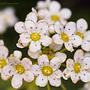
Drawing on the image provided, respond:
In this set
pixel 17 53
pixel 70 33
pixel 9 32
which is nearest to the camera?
pixel 17 53

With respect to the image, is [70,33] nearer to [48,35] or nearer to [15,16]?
[48,35]

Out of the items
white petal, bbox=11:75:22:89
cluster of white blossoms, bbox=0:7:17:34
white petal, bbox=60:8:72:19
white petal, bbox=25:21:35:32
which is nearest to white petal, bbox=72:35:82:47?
white petal, bbox=25:21:35:32

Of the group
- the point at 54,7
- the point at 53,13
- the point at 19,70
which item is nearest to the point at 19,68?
the point at 19,70

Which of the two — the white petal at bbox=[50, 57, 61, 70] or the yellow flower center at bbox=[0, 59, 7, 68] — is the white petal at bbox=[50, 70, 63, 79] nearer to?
the white petal at bbox=[50, 57, 61, 70]

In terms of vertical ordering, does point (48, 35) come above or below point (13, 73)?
above

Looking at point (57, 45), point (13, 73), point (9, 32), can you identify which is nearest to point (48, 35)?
point (57, 45)

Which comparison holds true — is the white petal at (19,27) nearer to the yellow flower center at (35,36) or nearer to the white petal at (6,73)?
the yellow flower center at (35,36)
